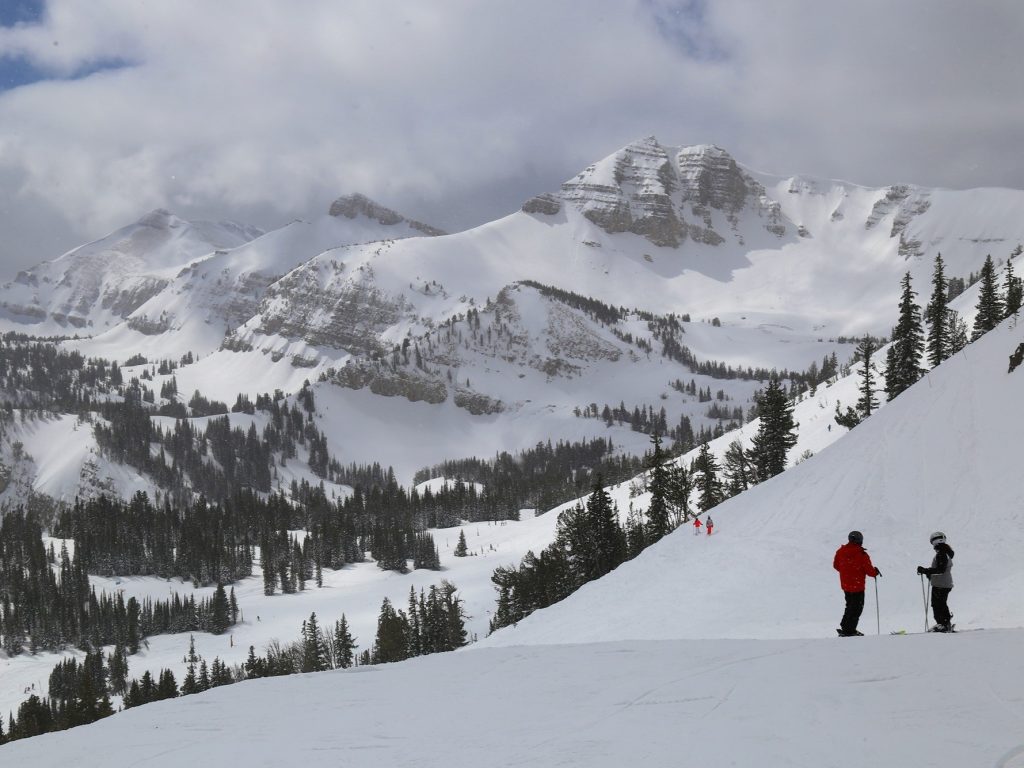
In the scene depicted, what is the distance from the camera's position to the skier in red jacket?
1502 cm

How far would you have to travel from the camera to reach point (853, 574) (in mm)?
15023

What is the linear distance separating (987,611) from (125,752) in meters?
19.4

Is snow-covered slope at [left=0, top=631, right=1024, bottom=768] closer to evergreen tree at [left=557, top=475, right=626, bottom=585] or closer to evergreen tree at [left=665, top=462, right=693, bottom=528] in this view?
evergreen tree at [left=557, top=475, right=626, bottom=585]

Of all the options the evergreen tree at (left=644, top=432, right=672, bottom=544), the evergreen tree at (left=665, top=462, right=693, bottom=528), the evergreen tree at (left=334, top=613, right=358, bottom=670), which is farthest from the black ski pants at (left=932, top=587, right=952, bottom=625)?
the evergreen tree at (left=334, top=613, right=358, bottom=670)

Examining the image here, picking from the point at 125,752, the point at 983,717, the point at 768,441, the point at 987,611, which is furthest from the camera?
the point at 768,441

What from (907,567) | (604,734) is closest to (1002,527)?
(907,567)

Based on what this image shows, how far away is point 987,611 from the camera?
18.0 meters

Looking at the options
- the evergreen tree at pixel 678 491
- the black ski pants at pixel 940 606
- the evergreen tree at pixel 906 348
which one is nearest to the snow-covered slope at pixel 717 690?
the black ski pants at pixel 940 606

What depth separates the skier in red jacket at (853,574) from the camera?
15.0 meters

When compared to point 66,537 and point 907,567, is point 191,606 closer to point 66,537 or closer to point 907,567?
point 66,537

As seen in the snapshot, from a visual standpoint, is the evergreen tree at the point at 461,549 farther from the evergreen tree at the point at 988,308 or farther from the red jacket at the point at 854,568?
the red jacket at the point at 854,568

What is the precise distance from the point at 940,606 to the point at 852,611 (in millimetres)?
1722

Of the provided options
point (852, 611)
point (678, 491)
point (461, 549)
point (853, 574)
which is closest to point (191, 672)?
point (678, 491)

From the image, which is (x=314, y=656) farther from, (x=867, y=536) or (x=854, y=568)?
(x=854, y=568)
